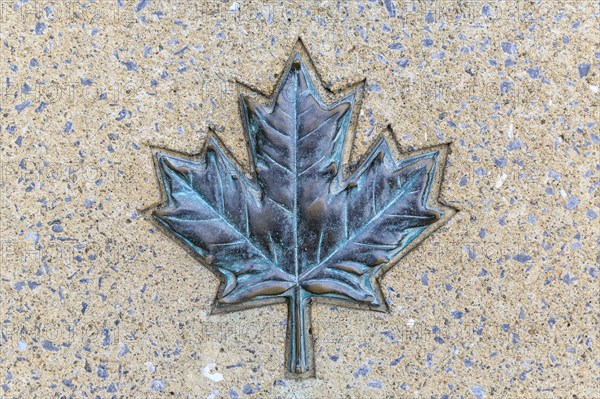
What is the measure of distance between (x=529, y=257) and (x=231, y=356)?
1.03 metres

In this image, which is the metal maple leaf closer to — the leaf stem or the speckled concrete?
the leaf stem

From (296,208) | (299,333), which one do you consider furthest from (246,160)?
(299,333)

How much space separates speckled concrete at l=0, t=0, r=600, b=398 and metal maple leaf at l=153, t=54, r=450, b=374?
150mm

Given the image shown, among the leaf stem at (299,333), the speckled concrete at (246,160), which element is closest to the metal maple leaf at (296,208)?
the leaf stem at (299,333)

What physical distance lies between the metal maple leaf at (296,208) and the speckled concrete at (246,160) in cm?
15

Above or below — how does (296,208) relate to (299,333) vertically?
above

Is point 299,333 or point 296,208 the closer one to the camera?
point 296,208

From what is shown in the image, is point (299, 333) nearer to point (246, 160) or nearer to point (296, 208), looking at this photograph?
point (296, 208)

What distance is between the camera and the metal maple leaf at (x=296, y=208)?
1503 mm

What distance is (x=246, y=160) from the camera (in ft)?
5.52

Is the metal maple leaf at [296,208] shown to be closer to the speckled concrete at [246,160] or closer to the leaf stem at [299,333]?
the leaf stem at [299,333]

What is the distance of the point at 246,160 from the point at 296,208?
0.28m

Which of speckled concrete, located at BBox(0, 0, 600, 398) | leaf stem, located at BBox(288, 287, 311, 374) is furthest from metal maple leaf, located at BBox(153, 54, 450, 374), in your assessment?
speckled concrete, located at BBox(0, 0, 600, 398)

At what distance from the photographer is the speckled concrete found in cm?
169
